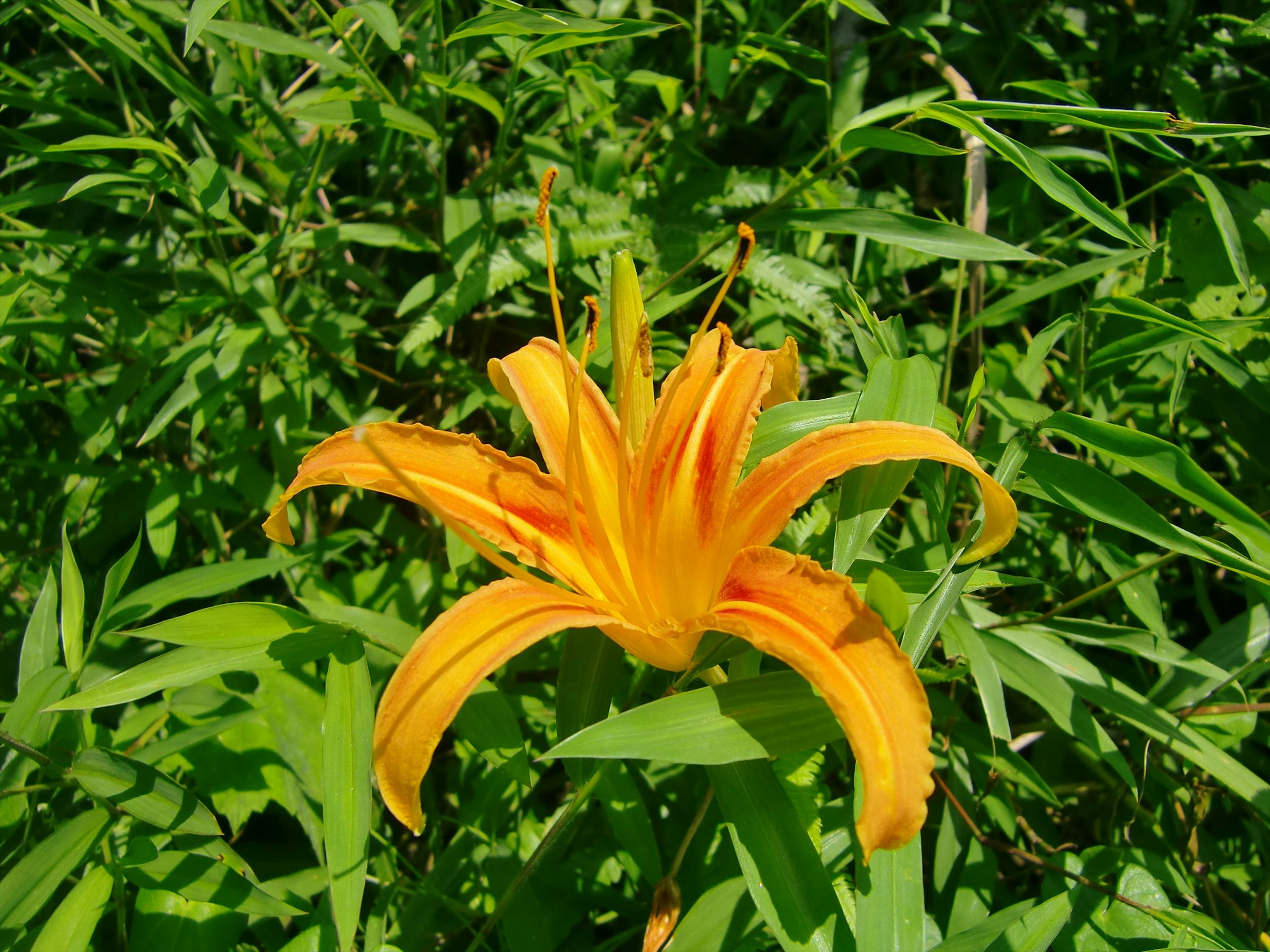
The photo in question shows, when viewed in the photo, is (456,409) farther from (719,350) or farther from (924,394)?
(924,394)

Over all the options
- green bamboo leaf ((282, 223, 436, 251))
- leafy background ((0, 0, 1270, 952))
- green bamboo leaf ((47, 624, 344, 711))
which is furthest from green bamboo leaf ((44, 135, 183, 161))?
green bamboo leaf ((47, 624, 344, 711))

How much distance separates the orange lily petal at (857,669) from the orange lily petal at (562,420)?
0.30m

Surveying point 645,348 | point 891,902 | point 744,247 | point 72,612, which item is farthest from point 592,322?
point 72,612

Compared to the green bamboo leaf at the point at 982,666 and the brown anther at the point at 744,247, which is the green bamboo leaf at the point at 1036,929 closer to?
the green bamboo leaf at the point at 982,666

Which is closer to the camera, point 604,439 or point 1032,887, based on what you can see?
point 604,439

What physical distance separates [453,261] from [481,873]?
45.2 inches

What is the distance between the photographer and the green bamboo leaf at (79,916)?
3.81 feet

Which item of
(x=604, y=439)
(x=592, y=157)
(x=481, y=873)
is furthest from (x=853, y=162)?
(x=481, y=873)

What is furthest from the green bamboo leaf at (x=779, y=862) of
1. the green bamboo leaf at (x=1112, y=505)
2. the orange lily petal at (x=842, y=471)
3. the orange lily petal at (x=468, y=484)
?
the green bamboo leaf at (x=1112, y=505)

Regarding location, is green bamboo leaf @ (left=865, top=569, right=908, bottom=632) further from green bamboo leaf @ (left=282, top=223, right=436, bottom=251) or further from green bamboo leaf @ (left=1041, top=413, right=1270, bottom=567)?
green bamboo leaf @ (left=282, top=223, right=436, bottom=251)

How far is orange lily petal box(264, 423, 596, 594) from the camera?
3.81 feet

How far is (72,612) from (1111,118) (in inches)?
71.5

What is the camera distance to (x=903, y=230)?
155 cm

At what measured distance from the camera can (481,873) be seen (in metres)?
1.54
